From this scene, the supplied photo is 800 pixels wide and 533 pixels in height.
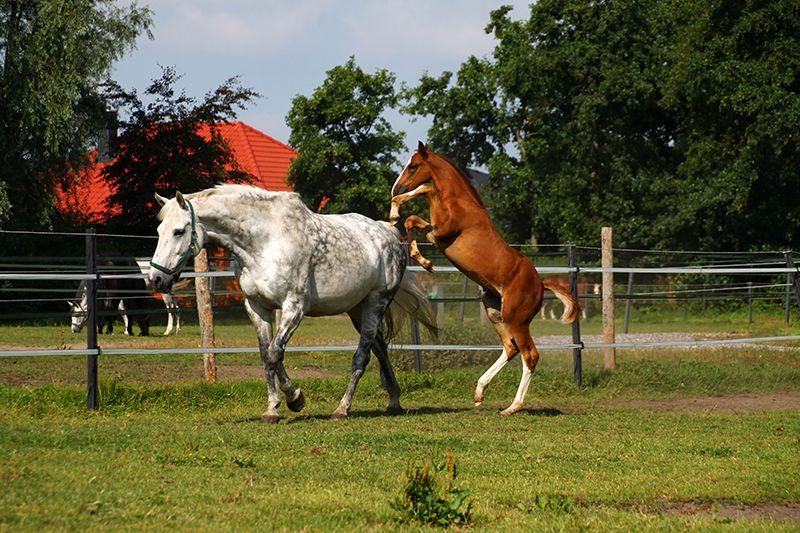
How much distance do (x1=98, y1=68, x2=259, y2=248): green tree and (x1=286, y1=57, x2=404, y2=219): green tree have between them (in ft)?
43.4

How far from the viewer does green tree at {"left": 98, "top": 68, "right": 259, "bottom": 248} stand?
109ft

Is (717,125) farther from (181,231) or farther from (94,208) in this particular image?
(181,231)

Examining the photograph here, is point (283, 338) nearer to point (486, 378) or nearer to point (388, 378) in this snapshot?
point (388, 378)

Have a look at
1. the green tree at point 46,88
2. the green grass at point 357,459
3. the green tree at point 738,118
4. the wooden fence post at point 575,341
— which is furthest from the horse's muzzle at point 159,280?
the green tree at point 738,118

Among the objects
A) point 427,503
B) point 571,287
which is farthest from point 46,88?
point 427,503

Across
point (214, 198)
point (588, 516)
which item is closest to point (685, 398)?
point (214, 198)

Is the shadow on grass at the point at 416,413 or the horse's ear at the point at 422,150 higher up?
the horse's ear at the point at 422,150

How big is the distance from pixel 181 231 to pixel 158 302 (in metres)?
18.2

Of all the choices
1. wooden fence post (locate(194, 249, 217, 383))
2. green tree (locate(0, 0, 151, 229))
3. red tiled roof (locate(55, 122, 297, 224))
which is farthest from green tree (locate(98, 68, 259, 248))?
wooden fence post (locate(194, 249, 217, 383))

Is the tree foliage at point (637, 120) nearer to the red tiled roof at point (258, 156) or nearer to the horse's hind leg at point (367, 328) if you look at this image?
the red tiled roof at point (258, 156)

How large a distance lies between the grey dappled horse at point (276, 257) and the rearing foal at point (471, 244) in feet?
2.32

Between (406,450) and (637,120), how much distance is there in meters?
35.8

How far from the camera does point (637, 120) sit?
41.8 m

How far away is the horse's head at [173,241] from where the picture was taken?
9281mm
